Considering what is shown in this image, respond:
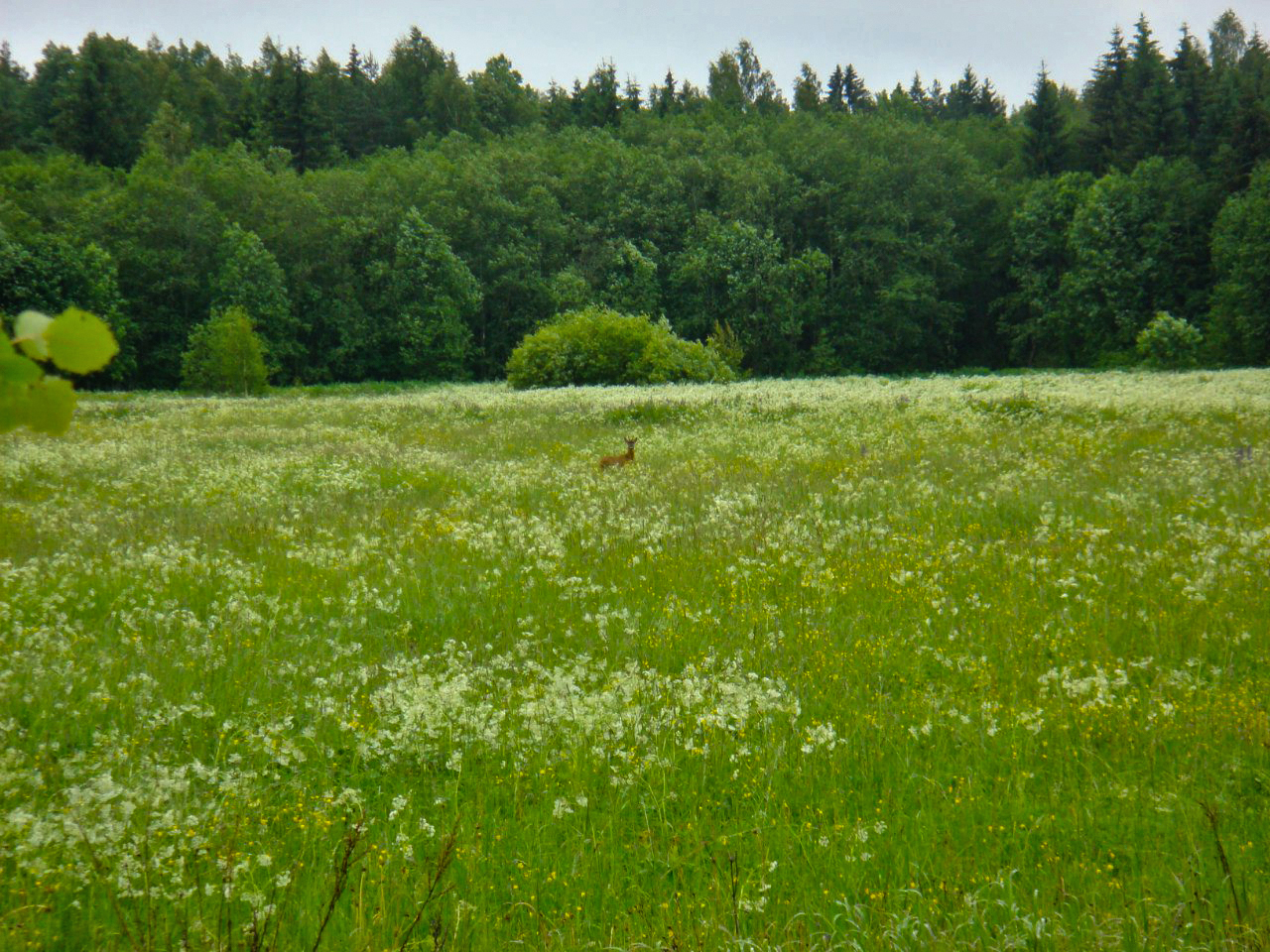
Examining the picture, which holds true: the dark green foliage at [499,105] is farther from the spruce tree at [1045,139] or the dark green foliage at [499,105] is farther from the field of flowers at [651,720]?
the field of flowers at [651,720]

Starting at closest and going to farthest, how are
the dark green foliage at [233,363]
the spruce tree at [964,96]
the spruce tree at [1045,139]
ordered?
1. the dark green foliage at [233,363]
2. the spruce tree at [1045,139]
3. the spruce tree at [964,96]

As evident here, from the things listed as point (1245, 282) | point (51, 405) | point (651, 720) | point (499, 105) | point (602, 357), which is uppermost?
point (499, 105)

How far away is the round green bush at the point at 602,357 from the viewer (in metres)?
43.3

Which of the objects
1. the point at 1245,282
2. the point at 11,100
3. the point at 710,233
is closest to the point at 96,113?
the point at 11,100

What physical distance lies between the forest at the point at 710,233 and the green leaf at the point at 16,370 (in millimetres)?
64411

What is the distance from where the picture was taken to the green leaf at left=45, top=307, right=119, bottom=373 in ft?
3.78

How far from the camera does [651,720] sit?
541 centimetres

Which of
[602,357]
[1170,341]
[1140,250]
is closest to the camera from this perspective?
[602,357]

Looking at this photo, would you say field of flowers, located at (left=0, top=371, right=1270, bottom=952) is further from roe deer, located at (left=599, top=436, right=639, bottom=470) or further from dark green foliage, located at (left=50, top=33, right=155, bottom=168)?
dark green foliage, located at (left=50, top=33, right=155, bottom=168)

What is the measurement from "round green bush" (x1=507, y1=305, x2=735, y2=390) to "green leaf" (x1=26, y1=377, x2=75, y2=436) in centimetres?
4156

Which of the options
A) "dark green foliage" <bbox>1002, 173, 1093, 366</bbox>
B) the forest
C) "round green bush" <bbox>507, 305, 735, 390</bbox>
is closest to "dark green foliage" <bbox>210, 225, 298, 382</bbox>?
the forest

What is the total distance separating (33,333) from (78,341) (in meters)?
0.07

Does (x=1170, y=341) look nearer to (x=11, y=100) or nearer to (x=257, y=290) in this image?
(x=257, y=290)

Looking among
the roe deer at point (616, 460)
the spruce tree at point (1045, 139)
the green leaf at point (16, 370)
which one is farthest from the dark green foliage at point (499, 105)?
the green leaf at point (16, 370)
